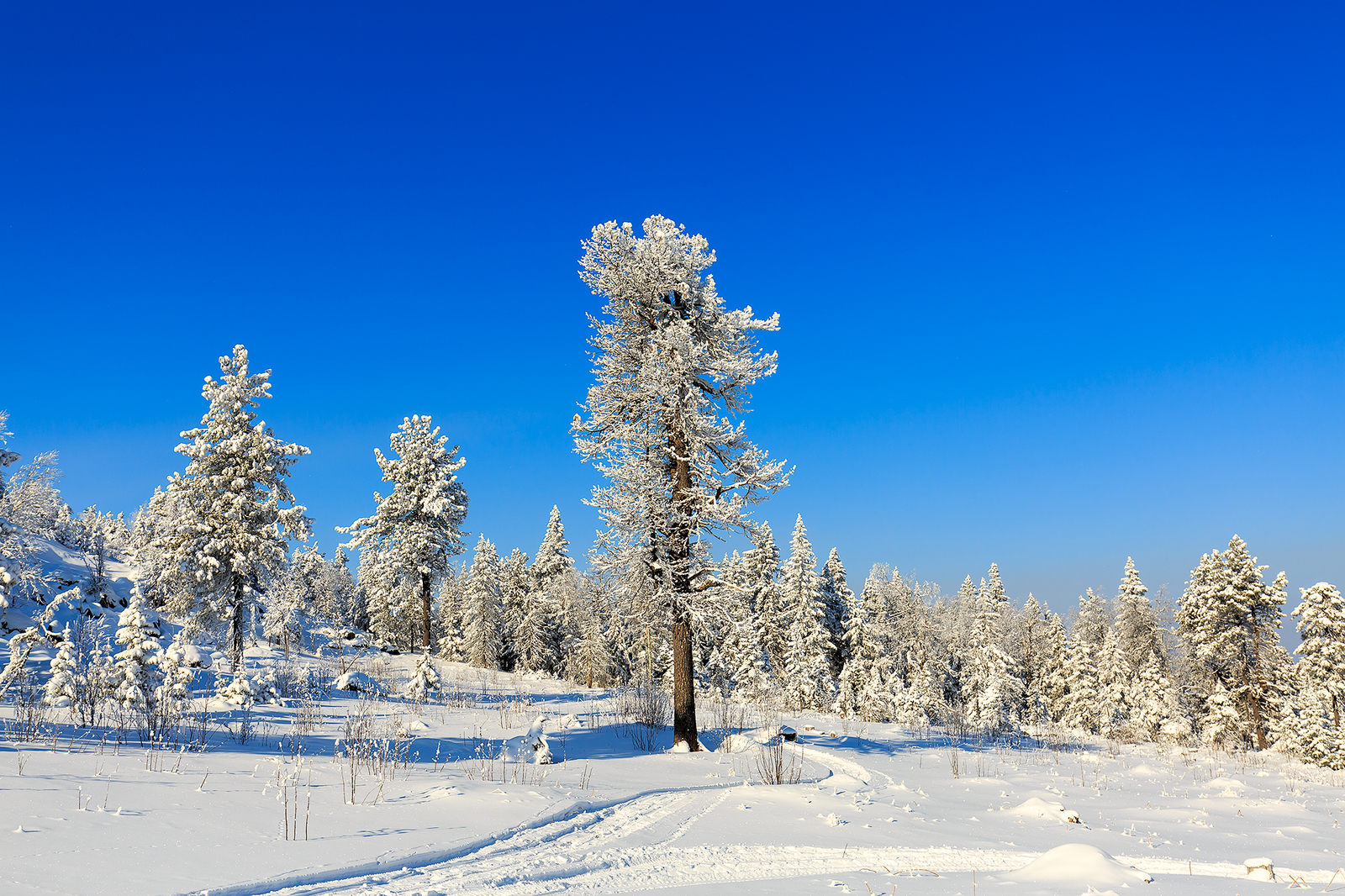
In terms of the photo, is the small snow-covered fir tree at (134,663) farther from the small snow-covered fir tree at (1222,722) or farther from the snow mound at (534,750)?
the small snow-covered fir tree at (1222,722)

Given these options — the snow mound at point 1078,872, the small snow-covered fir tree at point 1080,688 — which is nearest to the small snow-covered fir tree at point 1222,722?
the small snow-covered fir tree at point 1080,688

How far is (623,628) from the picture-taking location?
1588cm

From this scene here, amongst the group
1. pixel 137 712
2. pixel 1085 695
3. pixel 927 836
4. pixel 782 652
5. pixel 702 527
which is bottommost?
pixel 1085 695

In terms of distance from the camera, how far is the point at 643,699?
16281mm

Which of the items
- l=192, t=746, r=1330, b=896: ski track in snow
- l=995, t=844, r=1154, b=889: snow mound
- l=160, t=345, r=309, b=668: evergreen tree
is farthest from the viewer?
l=160, t=345, r=309, b=668: evergreen tree

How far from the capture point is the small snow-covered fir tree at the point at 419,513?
3634cm

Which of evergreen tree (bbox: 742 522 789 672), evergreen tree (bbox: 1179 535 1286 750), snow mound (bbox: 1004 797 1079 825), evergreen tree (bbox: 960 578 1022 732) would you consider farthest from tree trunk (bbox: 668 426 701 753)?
evergreen tree (bbox: 1179 535 1286 750)

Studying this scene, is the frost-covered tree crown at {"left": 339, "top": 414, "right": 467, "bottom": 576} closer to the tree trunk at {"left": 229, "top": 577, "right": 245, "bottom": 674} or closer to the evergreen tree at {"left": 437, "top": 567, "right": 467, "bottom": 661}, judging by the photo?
the tree trunk at {"left": 229, "top": 577, "right": 245, "bottom": 674}

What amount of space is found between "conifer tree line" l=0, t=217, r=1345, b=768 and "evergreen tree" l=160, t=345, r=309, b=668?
8 centimetres

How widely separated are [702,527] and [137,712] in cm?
995

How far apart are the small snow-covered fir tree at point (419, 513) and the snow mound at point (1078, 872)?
34.3 m

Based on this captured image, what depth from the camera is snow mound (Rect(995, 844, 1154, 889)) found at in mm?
4984

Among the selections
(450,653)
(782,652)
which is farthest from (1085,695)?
(450,653)

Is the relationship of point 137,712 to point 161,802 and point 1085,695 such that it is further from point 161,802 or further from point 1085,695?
point 1085,695
